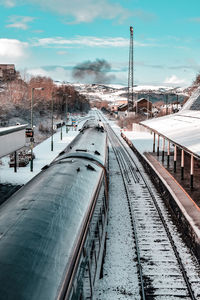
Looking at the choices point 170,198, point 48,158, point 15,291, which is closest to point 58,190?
point 15,291

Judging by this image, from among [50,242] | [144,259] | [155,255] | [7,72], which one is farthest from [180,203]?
[7,72]

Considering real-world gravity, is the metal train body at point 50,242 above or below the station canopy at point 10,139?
below

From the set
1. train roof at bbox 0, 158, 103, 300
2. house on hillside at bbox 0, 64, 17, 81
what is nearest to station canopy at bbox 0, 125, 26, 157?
train roof at bbox 0, 158, 103, 300

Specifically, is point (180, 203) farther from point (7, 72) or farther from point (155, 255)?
point (7, 72)

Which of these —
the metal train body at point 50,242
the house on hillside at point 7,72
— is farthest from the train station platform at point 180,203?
the house on hillside at point 7,72

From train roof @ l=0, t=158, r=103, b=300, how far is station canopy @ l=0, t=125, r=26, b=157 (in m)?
12.2

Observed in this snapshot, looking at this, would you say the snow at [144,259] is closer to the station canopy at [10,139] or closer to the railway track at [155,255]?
the railway track at [155,255]

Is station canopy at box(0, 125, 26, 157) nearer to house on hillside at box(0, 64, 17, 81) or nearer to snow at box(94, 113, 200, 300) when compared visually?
snow at box(94, 113, 200, 300)

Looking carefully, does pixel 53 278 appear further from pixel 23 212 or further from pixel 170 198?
pixel 170 198

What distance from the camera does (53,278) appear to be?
407 cm

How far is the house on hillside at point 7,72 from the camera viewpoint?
104 metres

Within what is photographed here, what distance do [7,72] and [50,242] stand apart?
362 feet

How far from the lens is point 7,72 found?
10562 cm

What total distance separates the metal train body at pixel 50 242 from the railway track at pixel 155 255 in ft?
8.73
